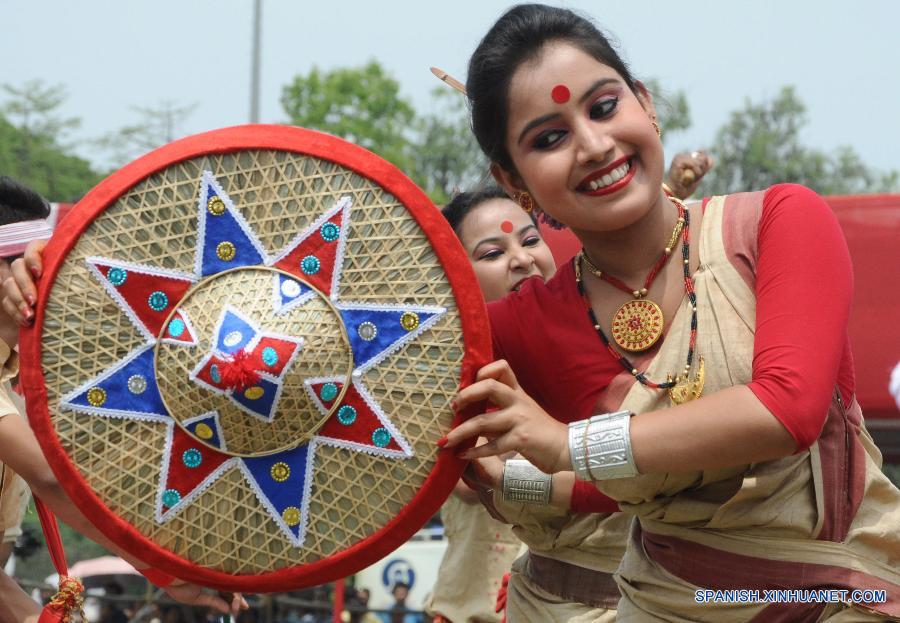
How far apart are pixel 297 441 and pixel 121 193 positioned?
63 centimetres

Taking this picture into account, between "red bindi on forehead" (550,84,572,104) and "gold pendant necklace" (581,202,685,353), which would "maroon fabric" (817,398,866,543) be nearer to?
"gold pendant necklace" (581,202,685,353)

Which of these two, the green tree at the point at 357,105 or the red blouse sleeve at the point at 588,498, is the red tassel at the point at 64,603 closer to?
the red blouse sleeve at the point at 588,498

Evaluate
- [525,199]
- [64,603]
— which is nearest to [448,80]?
[525,199]

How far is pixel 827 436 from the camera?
230cm

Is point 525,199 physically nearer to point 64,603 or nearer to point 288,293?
point 288,293

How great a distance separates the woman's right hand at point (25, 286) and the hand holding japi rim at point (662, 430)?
921 mm

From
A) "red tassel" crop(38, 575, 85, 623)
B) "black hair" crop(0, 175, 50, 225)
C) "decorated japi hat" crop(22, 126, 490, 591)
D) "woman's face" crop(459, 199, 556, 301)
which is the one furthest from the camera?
"woman's face" crop(459, 199, 556, 301)

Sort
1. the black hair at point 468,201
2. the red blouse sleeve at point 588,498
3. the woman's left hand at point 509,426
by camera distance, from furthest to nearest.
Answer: the black hair at point 468,201 < the red blouse sleeve at point 588,498 < the woman's left hand at point 509,426

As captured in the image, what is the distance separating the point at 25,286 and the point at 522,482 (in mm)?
1208

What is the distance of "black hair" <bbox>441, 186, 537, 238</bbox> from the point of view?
14.3 feet

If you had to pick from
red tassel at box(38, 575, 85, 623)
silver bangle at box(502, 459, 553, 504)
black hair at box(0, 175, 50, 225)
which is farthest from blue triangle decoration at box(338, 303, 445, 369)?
black hair at box(0, 175, 50, 225)

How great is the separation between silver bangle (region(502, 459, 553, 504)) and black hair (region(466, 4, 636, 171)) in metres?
0.72

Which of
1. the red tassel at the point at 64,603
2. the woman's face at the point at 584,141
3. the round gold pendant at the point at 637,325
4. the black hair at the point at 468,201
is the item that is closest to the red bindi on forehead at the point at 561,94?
the woman's face at the point at 584,141

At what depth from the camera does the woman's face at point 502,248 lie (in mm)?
4105
